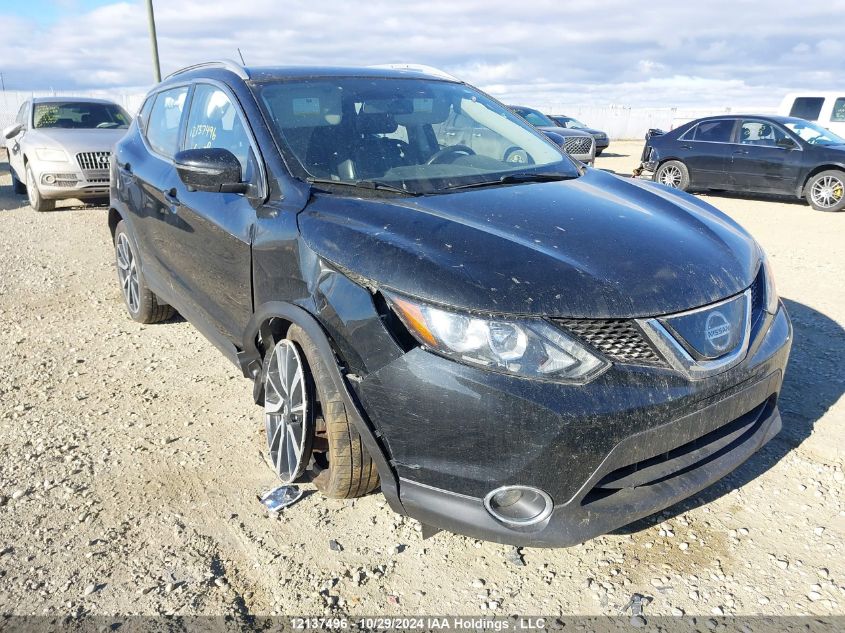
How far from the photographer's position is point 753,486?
299cm

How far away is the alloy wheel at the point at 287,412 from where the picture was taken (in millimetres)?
2717

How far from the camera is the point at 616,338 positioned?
2.16 metres

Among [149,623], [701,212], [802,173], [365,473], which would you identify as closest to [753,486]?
[701,212]

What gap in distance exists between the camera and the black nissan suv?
2.11 m

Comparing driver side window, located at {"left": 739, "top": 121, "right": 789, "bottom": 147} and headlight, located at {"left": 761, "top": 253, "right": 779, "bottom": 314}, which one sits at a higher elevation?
headlight, located at {"left": 761, "top": 253, "right": 779, "bottom": 314}

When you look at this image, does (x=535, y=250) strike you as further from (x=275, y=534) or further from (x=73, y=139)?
(x=73, y=139)

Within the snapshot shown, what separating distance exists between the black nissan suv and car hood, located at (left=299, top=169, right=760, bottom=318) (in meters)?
0.01

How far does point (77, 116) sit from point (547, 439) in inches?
454

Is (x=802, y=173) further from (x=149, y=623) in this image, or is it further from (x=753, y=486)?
(x=149, y=623)

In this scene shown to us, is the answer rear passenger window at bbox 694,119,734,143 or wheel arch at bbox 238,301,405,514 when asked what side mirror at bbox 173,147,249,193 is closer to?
wheel arch at bbox 238,301,405,514

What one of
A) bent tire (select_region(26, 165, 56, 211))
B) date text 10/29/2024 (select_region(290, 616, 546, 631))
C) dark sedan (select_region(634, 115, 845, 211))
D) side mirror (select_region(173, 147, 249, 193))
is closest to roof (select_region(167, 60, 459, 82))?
side mirror (select_region(173, 147, 249, 193))

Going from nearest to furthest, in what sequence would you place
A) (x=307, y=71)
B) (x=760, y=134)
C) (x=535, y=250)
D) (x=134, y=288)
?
(x=535, y=250) < (x=307, y=71) < (x=134, y=288) < (x=760, y=134)

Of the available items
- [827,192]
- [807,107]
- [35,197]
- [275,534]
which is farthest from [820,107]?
[275,534]

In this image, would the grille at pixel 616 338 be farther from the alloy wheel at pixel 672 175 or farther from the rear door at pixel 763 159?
the alloy wheel at pixel 672 175
